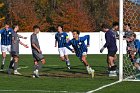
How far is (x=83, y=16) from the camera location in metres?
54.2

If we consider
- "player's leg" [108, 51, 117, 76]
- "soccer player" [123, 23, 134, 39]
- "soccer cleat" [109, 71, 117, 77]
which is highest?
"soccer player" [123, 23, 134, 39]

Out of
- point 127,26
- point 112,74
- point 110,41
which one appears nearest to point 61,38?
point 110,41

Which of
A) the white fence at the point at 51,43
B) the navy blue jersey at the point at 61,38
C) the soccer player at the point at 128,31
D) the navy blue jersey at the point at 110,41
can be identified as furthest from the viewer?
the white fence at the point at 51,43

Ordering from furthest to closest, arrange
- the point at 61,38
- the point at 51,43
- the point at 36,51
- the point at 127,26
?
the point at 51,43 → the point at 61,38 → the point at 127,26 → the point at 36,51

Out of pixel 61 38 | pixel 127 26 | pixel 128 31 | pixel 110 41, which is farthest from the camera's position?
pixel 61 38

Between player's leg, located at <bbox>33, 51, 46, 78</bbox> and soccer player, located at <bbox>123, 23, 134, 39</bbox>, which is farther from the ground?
soccer player, located at <bbox>123, 23, 134, 39</bbox>

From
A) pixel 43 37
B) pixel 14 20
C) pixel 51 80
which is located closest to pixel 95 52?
pixel 43 37

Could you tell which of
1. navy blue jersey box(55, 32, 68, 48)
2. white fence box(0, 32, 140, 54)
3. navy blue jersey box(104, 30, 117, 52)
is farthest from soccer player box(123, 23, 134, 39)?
white fence box(0, 32, 140, 54)

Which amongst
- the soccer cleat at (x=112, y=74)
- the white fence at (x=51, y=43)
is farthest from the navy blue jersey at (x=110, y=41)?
the white fence at (x=51, y=43)

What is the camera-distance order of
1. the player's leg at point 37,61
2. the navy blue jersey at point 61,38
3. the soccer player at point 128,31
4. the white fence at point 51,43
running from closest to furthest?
the player's leg at point 37,61, the soccer player at point 128,31, the navy blue jersey at point 61,38, the white fence at point 51,43

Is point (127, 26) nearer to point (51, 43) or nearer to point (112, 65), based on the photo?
point (112, 65)

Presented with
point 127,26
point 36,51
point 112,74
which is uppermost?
point 127,26

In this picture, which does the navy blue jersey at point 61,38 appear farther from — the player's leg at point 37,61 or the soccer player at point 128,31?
the player's leg at point 37,61

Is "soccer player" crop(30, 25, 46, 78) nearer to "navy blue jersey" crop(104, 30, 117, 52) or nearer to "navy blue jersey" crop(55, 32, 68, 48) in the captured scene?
"navy blue jersey" crop(104, 30, 117, 52)
